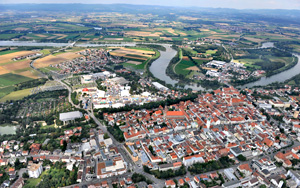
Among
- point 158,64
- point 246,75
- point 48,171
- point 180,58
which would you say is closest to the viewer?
point 48,171

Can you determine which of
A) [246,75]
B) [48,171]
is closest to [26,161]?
[48,171]

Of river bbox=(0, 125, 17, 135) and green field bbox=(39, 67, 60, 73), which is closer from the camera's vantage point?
river bbox=(0, 125, 17, 135)

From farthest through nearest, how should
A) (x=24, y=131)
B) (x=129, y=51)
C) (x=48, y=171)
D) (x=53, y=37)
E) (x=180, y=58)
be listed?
(x=53, y=37) → (x=129, y=51) → (x=180, y=58) → (x=24, y=131) → (x=48, y=171)

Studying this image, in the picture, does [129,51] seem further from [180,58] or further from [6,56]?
[6,56]

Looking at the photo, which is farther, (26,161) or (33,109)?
(33,109)

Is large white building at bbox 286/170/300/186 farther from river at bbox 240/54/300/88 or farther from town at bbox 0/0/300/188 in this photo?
river at bbox 240/54/300/88

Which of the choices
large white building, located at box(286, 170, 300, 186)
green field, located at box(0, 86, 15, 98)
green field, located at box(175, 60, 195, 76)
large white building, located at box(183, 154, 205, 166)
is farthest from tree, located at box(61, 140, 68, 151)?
green field, located at box(175, 60, 195, 76)
